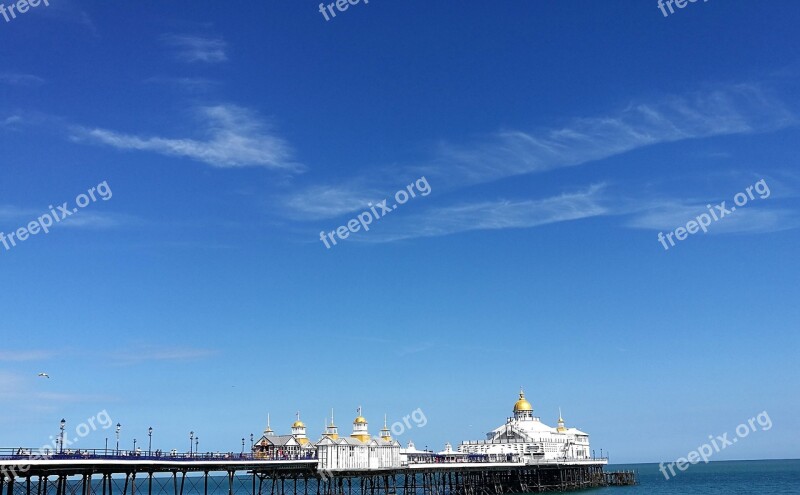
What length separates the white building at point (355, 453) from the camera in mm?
87812

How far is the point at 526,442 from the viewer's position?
138625mm

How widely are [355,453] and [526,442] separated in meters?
55.9

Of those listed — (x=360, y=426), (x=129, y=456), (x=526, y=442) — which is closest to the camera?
(x=129, y=456)

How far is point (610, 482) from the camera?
152375 millimetres

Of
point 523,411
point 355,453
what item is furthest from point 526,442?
point 355,453

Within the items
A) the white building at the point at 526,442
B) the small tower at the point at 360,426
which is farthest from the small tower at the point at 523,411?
the small tower at the point at 360,426

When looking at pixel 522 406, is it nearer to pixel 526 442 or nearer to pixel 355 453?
pixel 526 442

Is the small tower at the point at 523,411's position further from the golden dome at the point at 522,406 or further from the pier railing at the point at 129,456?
the pier railing at the point at 129,456

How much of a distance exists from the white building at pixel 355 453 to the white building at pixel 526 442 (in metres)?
36.4

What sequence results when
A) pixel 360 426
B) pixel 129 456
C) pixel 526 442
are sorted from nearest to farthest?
1. pixel 129 456
2. pixel 360 426
3. pixel 526 442

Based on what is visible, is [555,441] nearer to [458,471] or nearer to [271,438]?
[458,471]

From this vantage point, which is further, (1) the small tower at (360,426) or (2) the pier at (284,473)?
(1) the small tower at (360,426)

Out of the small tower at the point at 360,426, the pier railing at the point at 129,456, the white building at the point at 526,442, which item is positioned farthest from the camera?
the white building at the point at 526,442

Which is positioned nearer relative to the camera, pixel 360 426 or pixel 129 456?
pixel 129 456
